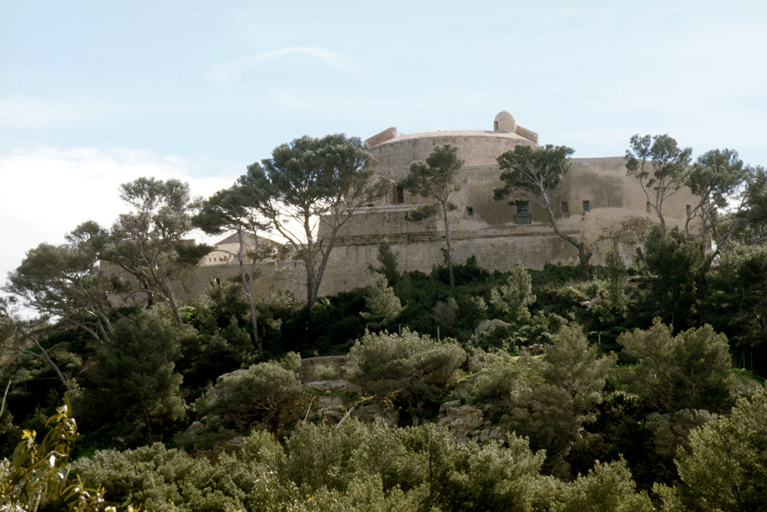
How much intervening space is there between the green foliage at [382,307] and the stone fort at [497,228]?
4993mm

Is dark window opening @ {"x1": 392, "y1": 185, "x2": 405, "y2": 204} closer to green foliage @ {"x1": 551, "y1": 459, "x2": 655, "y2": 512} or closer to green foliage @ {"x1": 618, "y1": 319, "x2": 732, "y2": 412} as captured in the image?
green foliage @ {"x1": 618, "y1": 319, "x2": 732, "y2": 412}

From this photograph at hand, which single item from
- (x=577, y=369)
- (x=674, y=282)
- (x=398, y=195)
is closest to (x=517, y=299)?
(x=674, y=282)

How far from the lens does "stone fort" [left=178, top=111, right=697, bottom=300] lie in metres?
28.2

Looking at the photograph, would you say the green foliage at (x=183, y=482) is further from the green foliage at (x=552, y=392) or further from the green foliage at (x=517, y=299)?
the green foliage at (x=517, y=299)

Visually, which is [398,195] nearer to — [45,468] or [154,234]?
[154,234]

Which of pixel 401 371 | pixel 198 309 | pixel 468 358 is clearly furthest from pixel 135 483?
pixel 198 309

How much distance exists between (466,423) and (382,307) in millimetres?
6398

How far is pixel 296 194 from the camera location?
25.3 metres

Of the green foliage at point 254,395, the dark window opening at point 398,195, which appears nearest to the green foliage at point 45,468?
the green foliage at point 254,395

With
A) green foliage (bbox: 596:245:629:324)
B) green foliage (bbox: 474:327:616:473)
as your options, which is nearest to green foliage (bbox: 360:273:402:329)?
green foliage (bbox: 474:327:616:473)

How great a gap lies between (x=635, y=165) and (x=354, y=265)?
11199mm

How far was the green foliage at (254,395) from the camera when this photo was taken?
62.4 ft

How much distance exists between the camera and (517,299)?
73.4 feet

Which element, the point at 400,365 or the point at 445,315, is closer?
the point at 400,365
